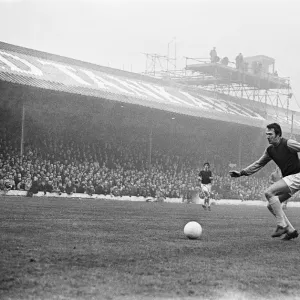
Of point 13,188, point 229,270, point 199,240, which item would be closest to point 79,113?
point 13,188

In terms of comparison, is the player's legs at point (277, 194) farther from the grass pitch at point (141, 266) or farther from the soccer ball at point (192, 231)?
the soccer ball at point (192, 231)

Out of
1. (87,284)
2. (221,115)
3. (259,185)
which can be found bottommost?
(259,185)

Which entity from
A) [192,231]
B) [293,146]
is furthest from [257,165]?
[192,231]

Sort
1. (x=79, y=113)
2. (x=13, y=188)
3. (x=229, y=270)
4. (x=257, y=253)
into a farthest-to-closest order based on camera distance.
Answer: (x=79, y=113) < (x=13, y=188) < (x=257, y=253) < (x=229, y=270)

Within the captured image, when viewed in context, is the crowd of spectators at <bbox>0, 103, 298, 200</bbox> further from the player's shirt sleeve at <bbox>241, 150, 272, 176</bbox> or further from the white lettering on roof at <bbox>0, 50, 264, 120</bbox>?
the player's shirt sleeve at <bbox>241, 150, 272, 176</bbox>

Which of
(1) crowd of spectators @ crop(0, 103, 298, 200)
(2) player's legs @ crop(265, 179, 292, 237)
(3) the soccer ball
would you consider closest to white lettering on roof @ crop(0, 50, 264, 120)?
(1) crowd of spectators @ crop(0, 103, 298, 200)

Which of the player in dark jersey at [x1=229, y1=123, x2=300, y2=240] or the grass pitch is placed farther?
the player in dark jersey at [x1=229, y1=123, x2=300, y2=240]

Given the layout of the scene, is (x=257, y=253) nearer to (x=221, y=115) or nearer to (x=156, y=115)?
(x=156, y=115)

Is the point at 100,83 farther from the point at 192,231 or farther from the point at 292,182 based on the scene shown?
the point at 192,231

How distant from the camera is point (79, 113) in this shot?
129 feet

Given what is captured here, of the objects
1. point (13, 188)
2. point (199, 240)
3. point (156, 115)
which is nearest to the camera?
point (199, 240)

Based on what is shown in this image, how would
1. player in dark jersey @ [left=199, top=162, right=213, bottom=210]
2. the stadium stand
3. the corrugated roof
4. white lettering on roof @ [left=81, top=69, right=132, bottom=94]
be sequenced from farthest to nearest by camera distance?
white lettering on roof @ [left=81, top=69, right=132, bottom=94]
the stadium stand
the corrugated roof
player in dark jersey @ [left=199, top=162, right=213, bottom=210]

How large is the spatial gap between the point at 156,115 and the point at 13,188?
→ 14.7 m

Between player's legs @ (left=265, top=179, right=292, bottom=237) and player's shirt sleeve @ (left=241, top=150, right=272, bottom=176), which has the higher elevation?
player's shirt sleeve @ (left=241, top=150, right=272, bottom=176)
